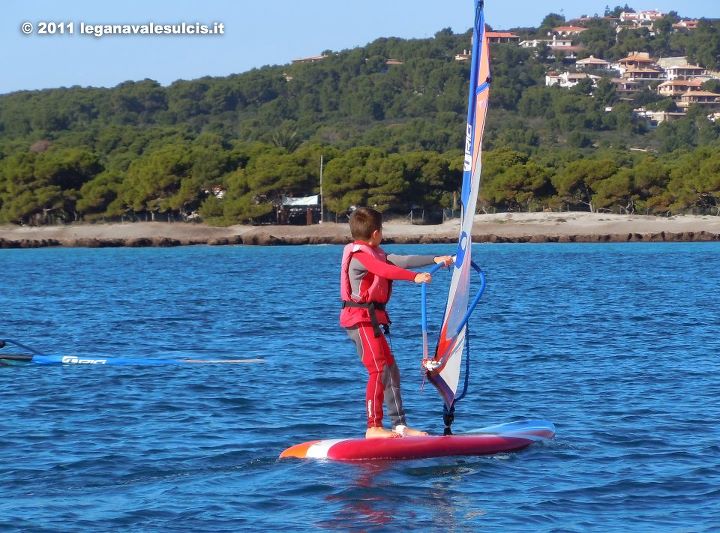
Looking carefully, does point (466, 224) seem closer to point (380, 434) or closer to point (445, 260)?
point (445, 260)

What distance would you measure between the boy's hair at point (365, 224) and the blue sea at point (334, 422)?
2.08 m

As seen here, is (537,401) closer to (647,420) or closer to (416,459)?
(647,420)

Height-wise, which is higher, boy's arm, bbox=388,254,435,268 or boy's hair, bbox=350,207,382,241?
boy's hair, bbox=350,207,382,241

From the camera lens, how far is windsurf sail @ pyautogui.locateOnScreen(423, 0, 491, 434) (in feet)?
35.6

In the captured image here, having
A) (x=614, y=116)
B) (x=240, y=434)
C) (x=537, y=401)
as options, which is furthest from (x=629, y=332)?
(x=614, y=116)

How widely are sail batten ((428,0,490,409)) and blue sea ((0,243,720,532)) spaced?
0.85 meters

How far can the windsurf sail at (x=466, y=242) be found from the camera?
35.6ft

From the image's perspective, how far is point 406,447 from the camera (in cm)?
1109

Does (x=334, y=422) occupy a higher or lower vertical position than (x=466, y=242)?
lower

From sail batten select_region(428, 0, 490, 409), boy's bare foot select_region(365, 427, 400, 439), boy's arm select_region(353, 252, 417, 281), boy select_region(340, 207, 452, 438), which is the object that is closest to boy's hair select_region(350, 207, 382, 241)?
boy select_region(340, 207, 452, 438)

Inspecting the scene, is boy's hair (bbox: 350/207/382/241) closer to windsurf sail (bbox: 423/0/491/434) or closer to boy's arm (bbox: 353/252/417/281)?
boy's arm (bbox: 353/252/417/281)

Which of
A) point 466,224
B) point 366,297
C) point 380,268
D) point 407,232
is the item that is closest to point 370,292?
point 366,297

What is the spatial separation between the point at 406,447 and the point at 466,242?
1942 millimetres

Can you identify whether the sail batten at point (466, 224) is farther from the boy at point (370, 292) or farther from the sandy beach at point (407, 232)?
the sandy beach at point (407, 232)
